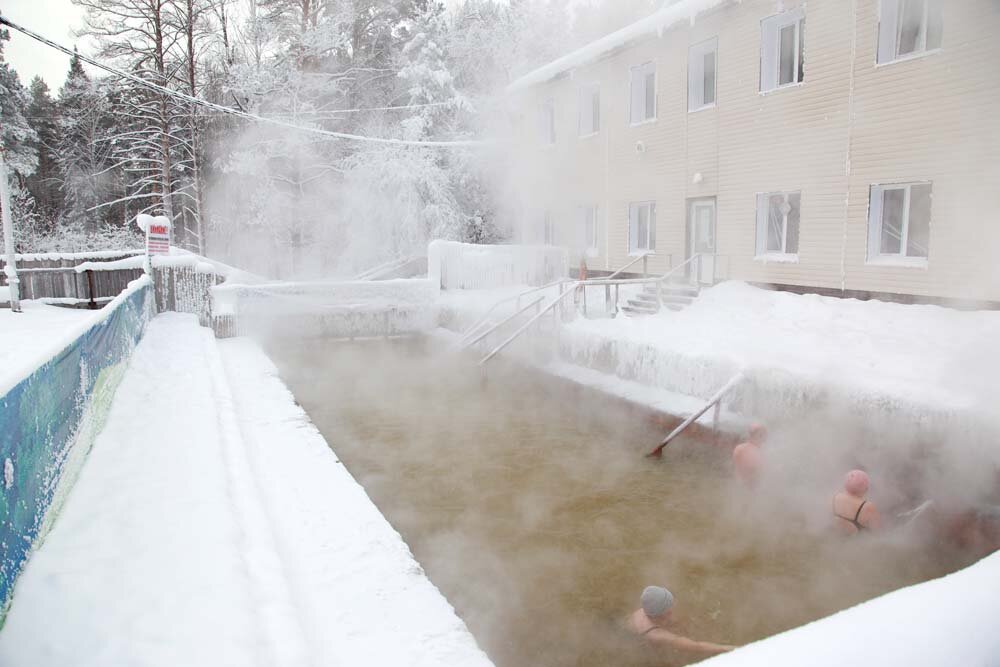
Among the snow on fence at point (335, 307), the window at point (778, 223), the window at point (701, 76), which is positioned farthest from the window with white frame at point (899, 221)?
the snow on fence at point (335, 307)

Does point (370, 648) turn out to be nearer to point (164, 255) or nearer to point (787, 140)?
point (787, 140)

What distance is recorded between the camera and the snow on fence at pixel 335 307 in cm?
1630

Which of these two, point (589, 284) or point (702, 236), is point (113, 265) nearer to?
point (589, 284)

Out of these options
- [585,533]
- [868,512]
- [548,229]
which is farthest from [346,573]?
[548,229]

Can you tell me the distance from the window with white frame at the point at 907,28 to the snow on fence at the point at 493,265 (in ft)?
30.9

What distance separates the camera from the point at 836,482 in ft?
25.3

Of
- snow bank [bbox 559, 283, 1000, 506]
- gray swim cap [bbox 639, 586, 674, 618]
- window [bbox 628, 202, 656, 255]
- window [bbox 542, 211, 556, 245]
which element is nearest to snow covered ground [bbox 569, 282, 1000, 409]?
snow bank [bbox 559, 283, 1000, 506]

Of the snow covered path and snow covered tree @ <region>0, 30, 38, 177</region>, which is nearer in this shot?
the snow covered path

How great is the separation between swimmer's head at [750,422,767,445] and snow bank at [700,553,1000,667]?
543 centimetres

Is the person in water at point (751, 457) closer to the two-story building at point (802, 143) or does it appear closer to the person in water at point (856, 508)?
the person in water at point (856, 508)

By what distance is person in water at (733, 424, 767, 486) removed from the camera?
7.74m

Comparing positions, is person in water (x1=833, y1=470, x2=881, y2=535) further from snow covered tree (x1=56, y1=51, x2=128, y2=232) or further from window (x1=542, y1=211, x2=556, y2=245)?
snow covered tree (x1=56, y1=51, x2=128, y2=232)

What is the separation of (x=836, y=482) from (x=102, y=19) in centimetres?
2747

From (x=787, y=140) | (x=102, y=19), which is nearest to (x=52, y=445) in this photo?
(x=787, y=140)
